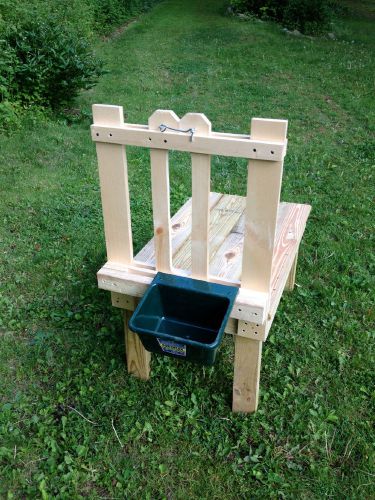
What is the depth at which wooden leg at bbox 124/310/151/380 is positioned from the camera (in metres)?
2.50

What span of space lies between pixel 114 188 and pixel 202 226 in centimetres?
41

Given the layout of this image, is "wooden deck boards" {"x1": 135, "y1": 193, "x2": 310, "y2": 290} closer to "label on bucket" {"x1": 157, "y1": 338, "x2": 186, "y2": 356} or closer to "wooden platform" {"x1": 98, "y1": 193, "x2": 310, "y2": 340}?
"wooden platform" {"x1": 98, "y1": 193, "x2": 310, "y2": 340}

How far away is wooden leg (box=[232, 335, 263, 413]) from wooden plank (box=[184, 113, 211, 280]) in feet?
1.24

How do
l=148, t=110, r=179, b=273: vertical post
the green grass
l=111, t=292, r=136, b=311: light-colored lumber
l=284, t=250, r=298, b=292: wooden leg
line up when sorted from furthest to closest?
1. l=284, t=250, r=298, b=292: wooden leg
2. l=111, t=292, r=136, b=311: light-colored lumber
3. the green grass
4. l=148, t=110, r=179, b=273: vertical post

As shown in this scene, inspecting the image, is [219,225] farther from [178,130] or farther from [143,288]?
[178,130]

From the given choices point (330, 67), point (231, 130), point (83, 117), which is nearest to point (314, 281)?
point (231, 130)

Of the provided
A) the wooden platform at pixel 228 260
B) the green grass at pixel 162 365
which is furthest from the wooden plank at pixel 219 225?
the green grass at pixel 162 365

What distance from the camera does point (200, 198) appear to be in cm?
194

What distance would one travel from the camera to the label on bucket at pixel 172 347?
194cm

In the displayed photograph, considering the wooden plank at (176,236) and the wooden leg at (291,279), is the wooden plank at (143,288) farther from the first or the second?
the wooden leg at (291,279)

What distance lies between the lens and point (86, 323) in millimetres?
3061

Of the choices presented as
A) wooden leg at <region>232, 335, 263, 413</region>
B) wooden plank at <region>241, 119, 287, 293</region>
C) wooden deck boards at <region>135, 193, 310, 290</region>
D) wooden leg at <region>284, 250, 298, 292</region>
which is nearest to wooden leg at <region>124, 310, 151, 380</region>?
wooden deck boards at <region>135, 193, 310, 290</region>

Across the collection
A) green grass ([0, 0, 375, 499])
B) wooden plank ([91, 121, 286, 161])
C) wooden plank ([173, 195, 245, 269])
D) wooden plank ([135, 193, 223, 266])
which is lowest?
green grass ([0, 0, 375, 499])

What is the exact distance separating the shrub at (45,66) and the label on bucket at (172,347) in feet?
16.9
